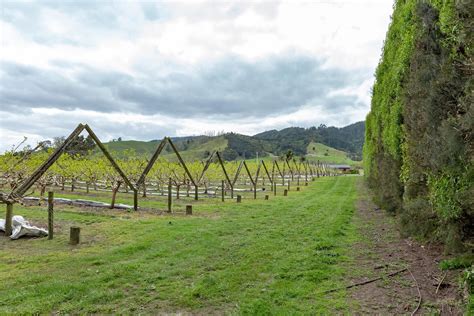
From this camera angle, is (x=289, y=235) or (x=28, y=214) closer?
(x=289, y=235)

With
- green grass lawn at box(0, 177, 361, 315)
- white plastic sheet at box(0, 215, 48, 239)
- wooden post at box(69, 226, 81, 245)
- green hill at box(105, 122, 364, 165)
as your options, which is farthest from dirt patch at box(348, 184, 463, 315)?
green hill at box(105, 122, 364, 165)

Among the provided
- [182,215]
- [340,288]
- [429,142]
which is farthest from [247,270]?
[182,215]

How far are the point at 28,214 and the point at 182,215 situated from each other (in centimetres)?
572

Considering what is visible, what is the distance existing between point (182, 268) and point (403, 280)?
362 centimetres

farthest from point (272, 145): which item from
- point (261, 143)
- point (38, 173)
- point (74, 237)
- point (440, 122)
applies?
point (440, 122)

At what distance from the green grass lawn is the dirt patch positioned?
313 mm

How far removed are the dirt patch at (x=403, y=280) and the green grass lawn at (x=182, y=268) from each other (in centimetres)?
31

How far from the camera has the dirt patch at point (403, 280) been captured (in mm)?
4012

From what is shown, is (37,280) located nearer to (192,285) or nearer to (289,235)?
(192,285)

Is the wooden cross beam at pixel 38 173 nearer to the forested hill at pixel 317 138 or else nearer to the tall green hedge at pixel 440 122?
the tall green hedge at pixel 440 122

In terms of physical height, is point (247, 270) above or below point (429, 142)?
below

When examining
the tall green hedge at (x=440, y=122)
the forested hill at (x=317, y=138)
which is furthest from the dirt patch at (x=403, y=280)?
the forested hill at (x=317, y=138)

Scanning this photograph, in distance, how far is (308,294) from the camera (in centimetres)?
453

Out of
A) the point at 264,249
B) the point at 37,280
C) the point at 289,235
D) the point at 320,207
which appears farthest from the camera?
the point at 320,207
